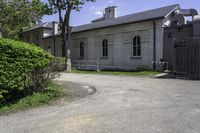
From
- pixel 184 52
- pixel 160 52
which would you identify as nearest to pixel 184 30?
pixel 160 52

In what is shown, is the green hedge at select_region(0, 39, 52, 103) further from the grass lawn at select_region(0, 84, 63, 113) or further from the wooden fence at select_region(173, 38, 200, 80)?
the wooden fence at select_region(173, 38, 200, 80)

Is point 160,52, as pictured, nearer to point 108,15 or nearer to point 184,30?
point 184,30

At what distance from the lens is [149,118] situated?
7523 mm

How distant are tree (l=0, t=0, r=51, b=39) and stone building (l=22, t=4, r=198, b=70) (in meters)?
6.33

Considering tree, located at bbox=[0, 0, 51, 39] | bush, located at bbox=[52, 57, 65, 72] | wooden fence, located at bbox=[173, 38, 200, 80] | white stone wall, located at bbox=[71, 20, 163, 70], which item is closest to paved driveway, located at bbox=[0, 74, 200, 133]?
bush, located at bbox=[52, 57, 65, 72]

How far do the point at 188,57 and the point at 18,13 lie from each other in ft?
58.0

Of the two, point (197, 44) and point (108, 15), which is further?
point (108, 15)

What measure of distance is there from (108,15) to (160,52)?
18.6 metres

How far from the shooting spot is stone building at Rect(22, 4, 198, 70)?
26600mm

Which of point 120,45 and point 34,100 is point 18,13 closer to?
point 120,45

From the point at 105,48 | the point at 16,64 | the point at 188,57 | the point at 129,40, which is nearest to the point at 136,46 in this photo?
the point at 129,40

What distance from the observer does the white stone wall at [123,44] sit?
89.3ft

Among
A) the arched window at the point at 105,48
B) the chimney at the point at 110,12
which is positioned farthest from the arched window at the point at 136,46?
the chimney at the point at 110,12

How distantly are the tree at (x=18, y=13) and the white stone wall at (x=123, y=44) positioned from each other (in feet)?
20.7
